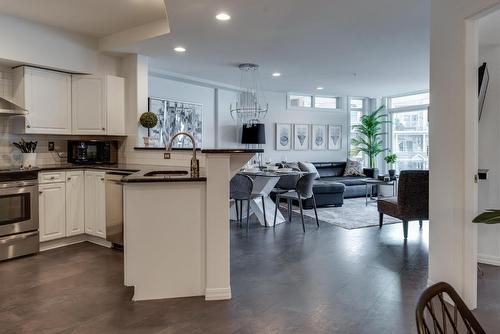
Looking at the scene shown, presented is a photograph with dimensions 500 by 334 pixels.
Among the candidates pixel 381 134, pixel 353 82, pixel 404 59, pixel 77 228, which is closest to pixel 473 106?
pixel 404 59

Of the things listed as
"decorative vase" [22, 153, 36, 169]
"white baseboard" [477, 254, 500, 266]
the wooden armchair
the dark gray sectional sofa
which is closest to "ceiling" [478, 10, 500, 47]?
the wooden armchair

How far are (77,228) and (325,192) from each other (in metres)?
4.36

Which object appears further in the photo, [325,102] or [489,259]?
[325,102]

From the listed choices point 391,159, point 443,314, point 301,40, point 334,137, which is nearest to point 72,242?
point 301,40

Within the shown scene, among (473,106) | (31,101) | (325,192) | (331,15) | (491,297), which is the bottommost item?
(491,297)

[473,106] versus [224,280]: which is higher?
[473,106]

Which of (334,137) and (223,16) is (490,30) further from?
(334,137)

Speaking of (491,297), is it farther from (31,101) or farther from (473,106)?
(31,101)

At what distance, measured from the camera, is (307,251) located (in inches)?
162

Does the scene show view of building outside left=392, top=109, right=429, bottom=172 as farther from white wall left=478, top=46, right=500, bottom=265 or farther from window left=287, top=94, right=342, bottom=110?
white wall left=478, top=46, right=500, bottom=265

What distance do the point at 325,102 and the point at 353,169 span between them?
6.28ft

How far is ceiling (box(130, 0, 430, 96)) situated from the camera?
3.44 m

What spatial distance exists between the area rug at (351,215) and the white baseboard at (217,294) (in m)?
2.93

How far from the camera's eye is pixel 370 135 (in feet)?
30.9
